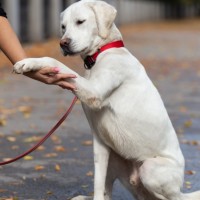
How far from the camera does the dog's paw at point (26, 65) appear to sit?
5.00 meters

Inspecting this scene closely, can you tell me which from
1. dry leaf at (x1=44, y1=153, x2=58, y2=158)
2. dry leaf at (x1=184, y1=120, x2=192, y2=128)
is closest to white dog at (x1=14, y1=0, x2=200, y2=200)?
dry leaf at (x1=44, y1=153, x2=58, y2=158)

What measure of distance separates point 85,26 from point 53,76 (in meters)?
0.41

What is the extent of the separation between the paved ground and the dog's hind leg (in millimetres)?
893

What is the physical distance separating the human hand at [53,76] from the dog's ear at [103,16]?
0.42m

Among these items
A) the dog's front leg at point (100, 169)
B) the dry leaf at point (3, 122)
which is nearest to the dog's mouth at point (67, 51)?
the dog's front leg at point (100, 169)

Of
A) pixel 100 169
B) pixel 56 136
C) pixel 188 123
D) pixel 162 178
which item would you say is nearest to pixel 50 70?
pixel 100 169

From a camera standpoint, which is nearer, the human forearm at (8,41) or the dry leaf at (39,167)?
the human forearm at (8,41)

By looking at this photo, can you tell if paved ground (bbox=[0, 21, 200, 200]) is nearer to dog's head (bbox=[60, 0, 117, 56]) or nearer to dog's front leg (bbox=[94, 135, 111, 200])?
dog's front leg (bbox=[94, 135, 111, 200])

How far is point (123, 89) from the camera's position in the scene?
5266 millimetres

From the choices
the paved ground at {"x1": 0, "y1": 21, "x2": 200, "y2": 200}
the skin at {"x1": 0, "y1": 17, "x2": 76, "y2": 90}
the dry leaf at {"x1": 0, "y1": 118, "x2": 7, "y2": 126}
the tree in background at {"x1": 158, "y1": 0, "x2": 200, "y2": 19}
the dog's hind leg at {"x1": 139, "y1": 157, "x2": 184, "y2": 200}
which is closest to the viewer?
the skin at {"x1": 0, "y1": 17, "x2": 76, "y2": 90}

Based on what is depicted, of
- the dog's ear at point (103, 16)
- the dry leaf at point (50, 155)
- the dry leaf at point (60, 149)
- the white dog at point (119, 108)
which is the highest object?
the dog's ear at point (103, 16)

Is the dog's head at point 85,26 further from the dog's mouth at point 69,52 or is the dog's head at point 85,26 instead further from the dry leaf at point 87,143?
the dry leaf at point 87,143

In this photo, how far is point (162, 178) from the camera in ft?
17.3

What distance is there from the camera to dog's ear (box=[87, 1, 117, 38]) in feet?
17.2
